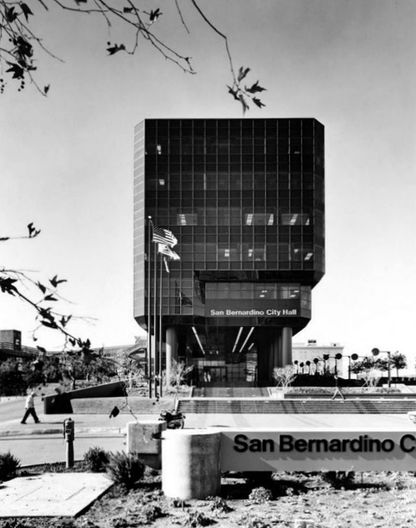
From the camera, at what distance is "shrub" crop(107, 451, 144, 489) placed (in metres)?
11.7

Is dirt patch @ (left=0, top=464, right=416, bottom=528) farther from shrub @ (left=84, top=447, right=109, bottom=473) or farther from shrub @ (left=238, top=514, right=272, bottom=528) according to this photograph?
shrub @ (left=84, top=447, right=109, bottom=473)

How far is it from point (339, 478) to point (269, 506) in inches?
81.5

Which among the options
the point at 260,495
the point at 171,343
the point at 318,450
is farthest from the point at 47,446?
the point at 171,343

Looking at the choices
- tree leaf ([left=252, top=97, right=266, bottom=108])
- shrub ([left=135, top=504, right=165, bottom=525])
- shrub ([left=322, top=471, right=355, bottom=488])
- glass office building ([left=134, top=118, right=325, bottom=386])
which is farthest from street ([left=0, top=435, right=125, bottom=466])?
glass office building ([left=134, top=118, right=325, bottom=386])

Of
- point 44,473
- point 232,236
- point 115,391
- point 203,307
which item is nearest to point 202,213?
point 232,236

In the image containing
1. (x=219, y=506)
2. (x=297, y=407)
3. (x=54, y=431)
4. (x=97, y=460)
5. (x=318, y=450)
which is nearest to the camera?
(x=219, y=506)

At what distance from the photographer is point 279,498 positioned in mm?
10883

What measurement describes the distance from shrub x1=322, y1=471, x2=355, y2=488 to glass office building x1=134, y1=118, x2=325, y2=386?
72285 millimetres

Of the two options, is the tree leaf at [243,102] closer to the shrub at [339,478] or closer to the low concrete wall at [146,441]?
the shrub at [339,478]

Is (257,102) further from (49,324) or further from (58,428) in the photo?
(58,428)

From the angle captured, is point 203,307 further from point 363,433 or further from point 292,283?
point 363,433

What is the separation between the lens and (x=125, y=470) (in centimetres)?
1174

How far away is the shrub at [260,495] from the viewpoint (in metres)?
10.7

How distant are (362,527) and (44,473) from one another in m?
6.97
